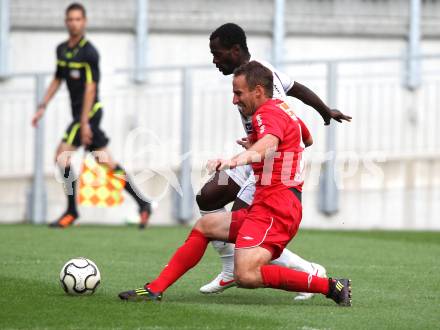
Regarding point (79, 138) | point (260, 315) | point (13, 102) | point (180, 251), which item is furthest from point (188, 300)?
point (13, 102)

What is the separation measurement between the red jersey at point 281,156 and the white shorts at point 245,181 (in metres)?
0.51

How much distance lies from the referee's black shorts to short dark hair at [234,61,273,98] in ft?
22.1

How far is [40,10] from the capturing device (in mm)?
17109

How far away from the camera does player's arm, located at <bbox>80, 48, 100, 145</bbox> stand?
13.5 m

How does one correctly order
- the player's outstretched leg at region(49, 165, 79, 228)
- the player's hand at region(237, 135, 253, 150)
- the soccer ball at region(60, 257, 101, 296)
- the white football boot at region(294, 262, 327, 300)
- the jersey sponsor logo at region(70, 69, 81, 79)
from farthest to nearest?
the player's outstretched leg at region(49, 165, 79, 228) → the jersey sponsor logo at region(70, 69, 81, 79) → the white football boot at region(294, 262, 327, 300) → the soccer ball at region(60, 257, 101, 296) → the player's hand at region(237, 135, 253, 150)

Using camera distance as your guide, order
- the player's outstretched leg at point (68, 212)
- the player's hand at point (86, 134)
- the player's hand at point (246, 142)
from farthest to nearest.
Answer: the player's outstretched leg at point (68, 212)
the player's hand at point (86, 134)
the player's hand at point (246, 142)

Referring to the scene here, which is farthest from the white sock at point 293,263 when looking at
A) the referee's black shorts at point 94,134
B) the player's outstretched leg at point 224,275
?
the referee's black shorts at point 94,134

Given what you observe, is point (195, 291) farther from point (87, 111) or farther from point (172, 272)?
point (87, 111)

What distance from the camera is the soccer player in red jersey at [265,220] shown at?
7.22 m

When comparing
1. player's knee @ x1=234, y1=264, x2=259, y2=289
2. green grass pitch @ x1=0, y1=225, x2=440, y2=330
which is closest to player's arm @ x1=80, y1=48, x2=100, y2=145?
green grass pitch @ x1=0, y1=225, x2=440, y2=330

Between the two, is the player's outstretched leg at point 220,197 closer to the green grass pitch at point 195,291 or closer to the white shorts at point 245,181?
the white shorts at point 245,181

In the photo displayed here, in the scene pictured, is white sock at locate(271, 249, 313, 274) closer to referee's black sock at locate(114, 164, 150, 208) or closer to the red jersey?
the red jersey

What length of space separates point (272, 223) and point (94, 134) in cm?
704

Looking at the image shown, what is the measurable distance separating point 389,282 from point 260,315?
220 cm
